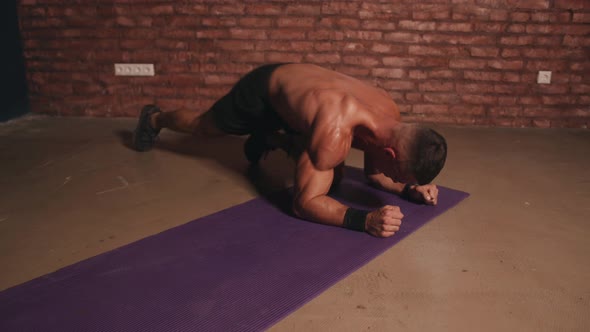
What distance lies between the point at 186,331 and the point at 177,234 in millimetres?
682

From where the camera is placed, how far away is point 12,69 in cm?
397

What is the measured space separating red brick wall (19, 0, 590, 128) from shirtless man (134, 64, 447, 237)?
163 cm

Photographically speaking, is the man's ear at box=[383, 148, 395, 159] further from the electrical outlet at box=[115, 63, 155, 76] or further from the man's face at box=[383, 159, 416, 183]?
the electrical outlet at box=[115, 63, 155, 76]

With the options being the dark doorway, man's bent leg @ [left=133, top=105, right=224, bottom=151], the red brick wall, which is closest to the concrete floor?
man's bent leg @ [left=133, top=105, right=224, bottom=151]

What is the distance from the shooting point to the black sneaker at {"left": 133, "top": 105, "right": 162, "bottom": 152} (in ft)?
10.0

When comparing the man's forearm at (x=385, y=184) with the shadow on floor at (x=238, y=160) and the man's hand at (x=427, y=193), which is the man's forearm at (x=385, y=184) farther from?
the shadow on floor at (x=238, y=160)

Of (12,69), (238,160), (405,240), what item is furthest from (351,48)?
(12,69)

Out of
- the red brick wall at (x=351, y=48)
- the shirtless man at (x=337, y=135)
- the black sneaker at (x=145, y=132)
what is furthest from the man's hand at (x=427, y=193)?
the red brick wall at (x=351, y=48)

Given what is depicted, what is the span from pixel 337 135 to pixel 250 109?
677 mm

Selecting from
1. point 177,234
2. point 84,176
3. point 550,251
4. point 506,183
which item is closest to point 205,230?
point 177,234

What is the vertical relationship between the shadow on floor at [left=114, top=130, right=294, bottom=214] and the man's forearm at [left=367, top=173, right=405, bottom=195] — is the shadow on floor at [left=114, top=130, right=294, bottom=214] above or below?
below

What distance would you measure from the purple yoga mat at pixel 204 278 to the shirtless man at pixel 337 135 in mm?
107

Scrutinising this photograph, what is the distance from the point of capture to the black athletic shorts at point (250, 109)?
237 cm

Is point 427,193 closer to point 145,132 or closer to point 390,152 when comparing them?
point 390,152
